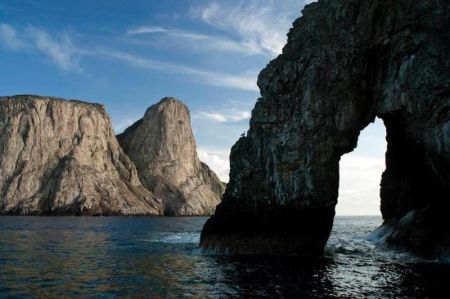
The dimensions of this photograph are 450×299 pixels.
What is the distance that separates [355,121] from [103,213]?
11254cm

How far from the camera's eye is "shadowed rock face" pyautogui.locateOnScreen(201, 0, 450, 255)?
101 feet

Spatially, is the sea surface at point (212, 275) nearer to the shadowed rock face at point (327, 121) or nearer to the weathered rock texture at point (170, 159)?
the shadowed rock face at point (327, 121)

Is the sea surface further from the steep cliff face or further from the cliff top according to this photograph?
the cliff top

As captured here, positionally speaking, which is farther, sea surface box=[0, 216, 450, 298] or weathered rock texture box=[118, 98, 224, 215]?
weathered rock texture box=[118, 98, 224, 215]

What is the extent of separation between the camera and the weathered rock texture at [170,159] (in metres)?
169

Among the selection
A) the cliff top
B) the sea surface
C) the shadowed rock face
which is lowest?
the sea surface

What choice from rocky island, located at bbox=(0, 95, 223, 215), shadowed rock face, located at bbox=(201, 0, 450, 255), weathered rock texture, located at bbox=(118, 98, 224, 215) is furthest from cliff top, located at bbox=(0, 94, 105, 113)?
shadowed rock face, located at bbox=(201, 0, 450, 255)

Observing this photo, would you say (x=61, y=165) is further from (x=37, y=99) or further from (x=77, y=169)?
(x=37, y=99)

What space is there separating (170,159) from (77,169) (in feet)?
156

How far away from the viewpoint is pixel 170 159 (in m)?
182

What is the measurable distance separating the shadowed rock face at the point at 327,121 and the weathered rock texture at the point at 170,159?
130 metres

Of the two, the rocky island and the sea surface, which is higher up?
the rocky island

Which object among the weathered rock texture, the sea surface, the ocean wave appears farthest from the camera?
the weathered rock texture

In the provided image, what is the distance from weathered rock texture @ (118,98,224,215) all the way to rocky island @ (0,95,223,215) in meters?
0.40
